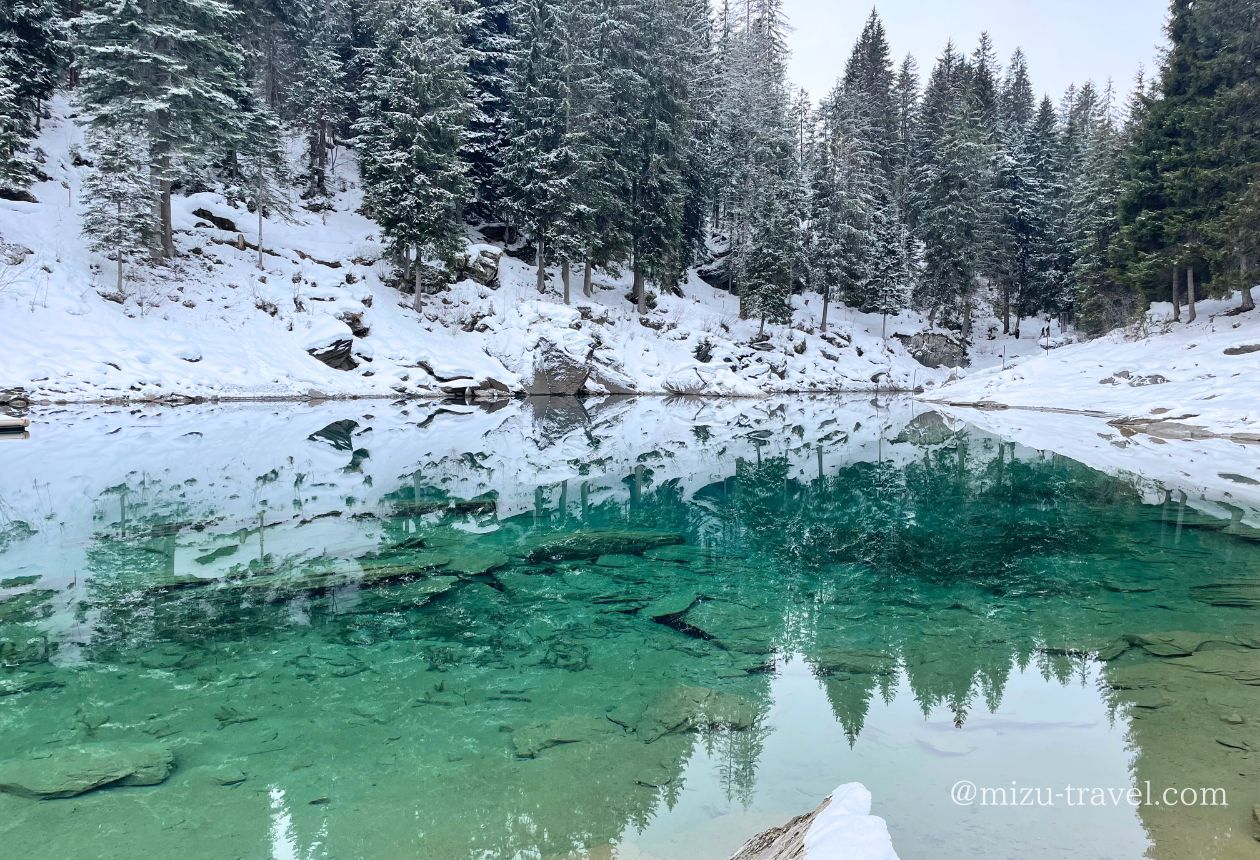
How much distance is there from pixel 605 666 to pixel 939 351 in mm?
58792

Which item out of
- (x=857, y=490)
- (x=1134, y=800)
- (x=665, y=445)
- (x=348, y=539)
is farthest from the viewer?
(x=665, y=445)

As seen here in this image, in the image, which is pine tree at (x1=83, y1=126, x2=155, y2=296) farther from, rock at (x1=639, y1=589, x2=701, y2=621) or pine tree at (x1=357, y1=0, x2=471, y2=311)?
rock at (x1=639, y1=589, x2=701, y2=621)

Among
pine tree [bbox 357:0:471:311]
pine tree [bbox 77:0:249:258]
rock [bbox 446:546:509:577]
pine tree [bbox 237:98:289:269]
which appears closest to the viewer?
rock [bbox 446:546:509:577]

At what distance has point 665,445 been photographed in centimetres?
2017

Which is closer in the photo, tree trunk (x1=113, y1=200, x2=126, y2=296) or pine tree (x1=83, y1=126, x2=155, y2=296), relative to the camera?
pine tree (x1=83, y1=126, x2=155, y2=296)

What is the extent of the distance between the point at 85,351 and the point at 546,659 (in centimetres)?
2807

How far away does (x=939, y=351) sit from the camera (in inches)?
2272

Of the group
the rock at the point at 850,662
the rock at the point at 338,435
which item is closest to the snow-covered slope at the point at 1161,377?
the rock at the point at 850,662

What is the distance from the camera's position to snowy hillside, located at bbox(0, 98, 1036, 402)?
86.0 ft

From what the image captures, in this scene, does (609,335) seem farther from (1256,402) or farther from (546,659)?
(546,659)

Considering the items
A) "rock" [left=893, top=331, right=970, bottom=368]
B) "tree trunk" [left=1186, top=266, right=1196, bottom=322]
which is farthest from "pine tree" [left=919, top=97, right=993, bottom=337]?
"tree trunk" [left=1186, top=266, right=1196, bottom=322]

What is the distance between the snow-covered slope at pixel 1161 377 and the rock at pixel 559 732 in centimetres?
2553

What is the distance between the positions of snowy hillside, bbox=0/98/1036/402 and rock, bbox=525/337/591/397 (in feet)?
0.40

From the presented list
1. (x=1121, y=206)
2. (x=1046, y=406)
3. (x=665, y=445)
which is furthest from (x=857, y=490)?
(x=1121, y=206)
